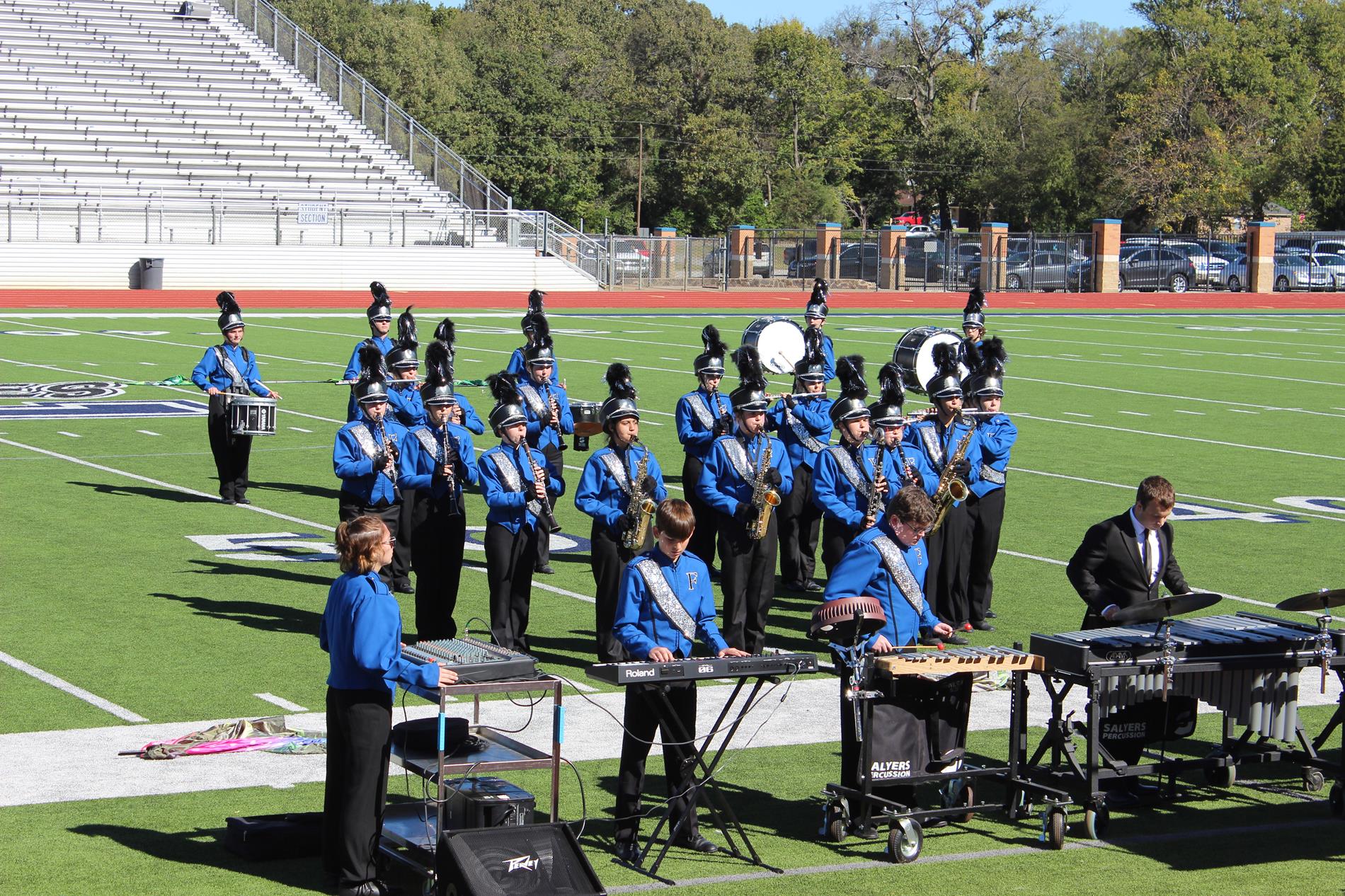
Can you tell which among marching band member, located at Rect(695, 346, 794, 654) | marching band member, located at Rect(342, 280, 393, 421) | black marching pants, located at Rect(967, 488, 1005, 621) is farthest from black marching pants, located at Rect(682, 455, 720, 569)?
marching band member, located at Rect(342, 280, 393, 421)

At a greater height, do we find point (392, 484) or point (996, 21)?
point (996, 21)

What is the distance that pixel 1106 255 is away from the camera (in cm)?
6328

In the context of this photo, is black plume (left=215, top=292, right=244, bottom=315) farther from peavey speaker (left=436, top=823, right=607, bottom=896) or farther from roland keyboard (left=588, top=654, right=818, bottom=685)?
peavey speaker (left=436, top=823, right=607, bottom=896)

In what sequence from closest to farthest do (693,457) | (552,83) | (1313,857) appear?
(1313,857) < (693,457) < (552,83)

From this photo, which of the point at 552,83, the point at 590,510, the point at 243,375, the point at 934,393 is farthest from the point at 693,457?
the point at 552,83

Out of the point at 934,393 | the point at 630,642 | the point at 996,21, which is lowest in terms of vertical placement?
the point at 630,642

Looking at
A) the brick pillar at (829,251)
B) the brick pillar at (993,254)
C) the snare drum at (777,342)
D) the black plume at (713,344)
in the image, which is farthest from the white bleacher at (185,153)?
the black plume at (713,344)

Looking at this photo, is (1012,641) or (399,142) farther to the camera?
(399,142)

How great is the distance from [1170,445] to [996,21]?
8361cm

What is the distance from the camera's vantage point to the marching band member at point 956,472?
39.9 ft

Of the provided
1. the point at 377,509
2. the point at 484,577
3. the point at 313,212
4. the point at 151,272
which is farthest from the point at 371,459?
the point at 313,212

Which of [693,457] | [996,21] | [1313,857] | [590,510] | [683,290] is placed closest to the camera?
[1313,857]

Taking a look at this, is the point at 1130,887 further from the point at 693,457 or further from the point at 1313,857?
the point at 693,457

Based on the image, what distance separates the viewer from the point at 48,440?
68.6ft
